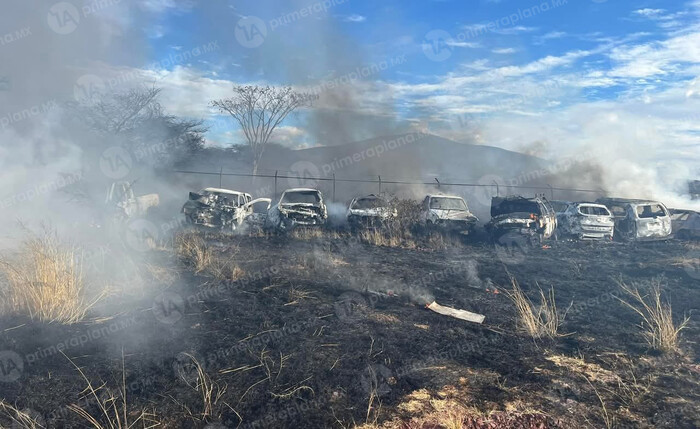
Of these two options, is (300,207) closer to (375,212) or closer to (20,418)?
(375,212)

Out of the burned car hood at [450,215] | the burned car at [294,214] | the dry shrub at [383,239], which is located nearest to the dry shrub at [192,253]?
the burned car at [294,214]

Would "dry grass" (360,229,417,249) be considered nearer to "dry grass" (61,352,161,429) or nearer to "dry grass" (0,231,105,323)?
"dry grass" (0,231,105,323)

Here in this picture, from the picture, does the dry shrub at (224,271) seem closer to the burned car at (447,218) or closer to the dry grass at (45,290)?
the dry grass at (45,290)

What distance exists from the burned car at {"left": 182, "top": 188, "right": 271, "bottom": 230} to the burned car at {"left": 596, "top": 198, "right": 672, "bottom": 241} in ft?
43.3

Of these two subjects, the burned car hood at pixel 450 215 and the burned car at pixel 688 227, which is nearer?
the burned car hood at pixel 450 215

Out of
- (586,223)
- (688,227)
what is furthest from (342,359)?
(688,227)

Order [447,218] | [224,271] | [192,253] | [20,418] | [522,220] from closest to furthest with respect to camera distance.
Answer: [20,418]
[224,271]
[192,253]
[522,220]
[447,218]

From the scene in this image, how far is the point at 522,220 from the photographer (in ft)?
40.7

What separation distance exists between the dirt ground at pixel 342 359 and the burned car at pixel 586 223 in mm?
6410

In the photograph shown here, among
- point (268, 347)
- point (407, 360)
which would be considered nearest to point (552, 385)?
point (407, 360)

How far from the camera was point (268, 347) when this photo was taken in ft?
14.6

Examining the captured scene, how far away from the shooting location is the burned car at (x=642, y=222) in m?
13.8

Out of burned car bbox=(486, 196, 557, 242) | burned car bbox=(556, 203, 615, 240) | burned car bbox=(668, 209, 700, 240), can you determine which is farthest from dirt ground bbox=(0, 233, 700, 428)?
burned car bbox=(668, 209, 700, 240)

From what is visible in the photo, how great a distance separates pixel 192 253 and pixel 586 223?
483 inches
